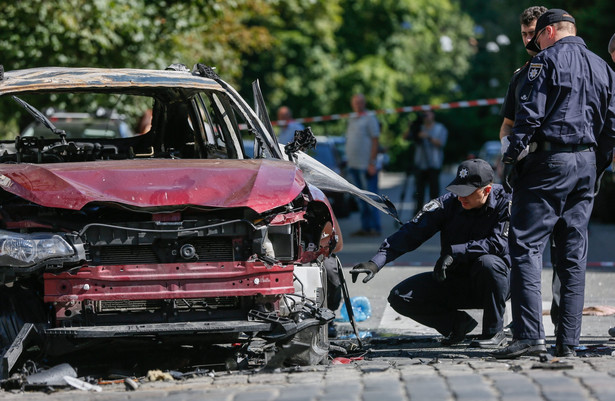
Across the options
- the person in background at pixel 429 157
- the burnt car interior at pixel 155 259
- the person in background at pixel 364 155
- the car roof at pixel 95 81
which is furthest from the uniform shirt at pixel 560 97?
the person in background at pixel 429 157

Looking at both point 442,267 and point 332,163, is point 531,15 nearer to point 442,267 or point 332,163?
point 442,267

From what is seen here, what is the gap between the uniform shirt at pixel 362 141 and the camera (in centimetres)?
1675

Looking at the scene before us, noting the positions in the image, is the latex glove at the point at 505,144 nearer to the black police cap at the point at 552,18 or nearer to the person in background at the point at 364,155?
the black police cap at the point at 552,18

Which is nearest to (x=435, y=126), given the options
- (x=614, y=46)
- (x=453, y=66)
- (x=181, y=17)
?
(x=181, y=17)

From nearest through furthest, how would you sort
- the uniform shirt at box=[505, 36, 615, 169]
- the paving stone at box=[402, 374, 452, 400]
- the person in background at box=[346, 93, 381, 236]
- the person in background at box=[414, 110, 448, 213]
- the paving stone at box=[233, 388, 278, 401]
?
the paving stone at box=[402, 374, 452, 400] < the paving stone at box=[233, 388, 278, 401] < the uniform shirt at box=[505, 36, 615, 169] < the person in background at box=[346, 93, 381, 236] < the person in background at box=[414, 110, 448, 213]

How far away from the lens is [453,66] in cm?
6353

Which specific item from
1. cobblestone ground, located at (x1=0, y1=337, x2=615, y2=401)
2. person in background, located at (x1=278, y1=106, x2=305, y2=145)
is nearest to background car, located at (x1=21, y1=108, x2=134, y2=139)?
person in background, located at (x1=278, y1=106, x2=305, y2=145)

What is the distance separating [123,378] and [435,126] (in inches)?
464

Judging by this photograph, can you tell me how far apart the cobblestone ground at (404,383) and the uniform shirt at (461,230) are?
844 mm

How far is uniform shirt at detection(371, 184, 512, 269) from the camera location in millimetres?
7406

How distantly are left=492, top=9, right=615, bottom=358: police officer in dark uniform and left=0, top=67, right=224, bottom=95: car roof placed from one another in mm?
2255

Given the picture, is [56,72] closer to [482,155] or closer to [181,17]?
[181,17]

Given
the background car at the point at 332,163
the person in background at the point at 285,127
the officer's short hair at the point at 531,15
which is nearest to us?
the officer's short hair at the point at 531,15

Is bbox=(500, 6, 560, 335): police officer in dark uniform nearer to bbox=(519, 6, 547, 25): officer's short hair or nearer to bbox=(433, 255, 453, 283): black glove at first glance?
bbox=(519, 6, 547, 25): officer's short hair
